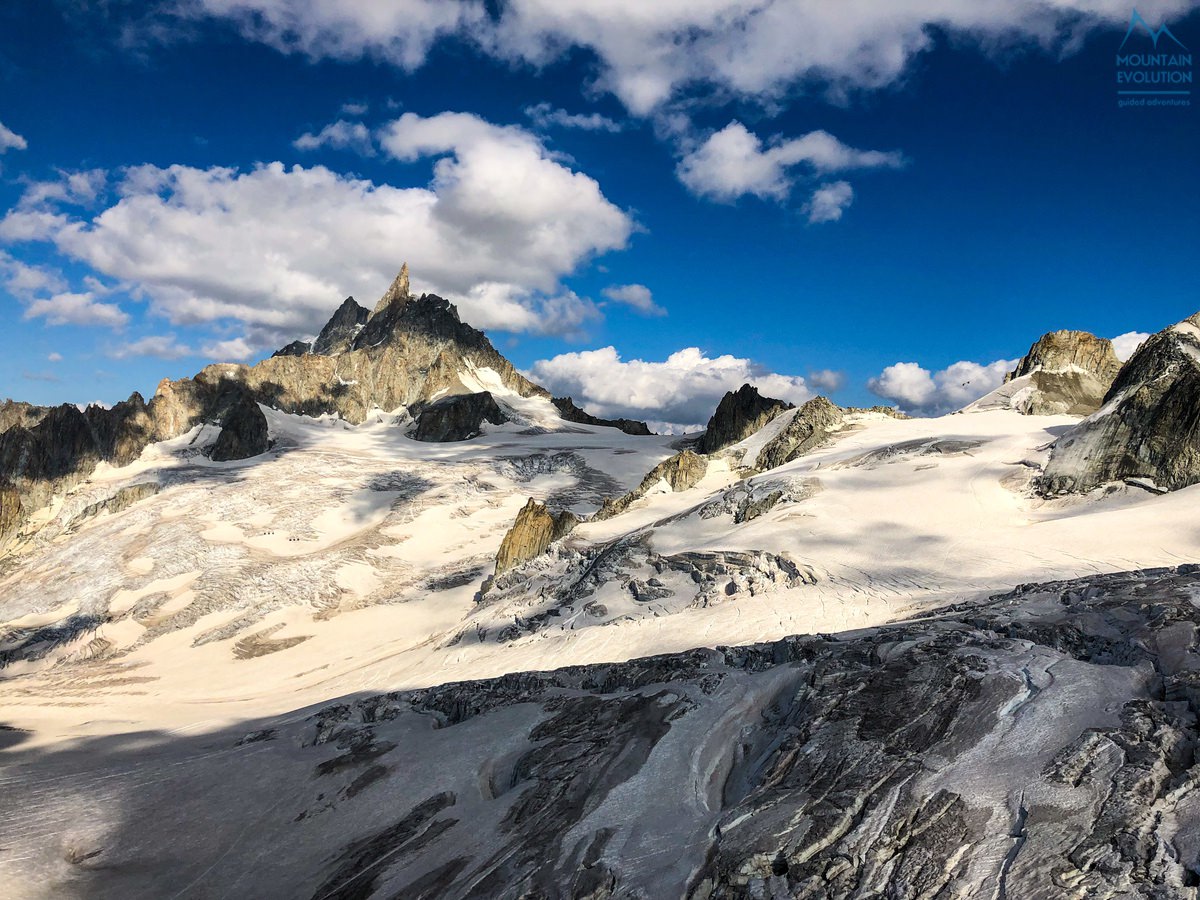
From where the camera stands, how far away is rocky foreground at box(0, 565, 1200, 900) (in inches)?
311

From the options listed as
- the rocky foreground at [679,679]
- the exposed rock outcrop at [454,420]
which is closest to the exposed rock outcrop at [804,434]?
the rocky foreground at [679,679]

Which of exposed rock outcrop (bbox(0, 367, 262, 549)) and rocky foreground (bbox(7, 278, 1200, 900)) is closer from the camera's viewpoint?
rocky foreground (bbox(7, 278, 1200, 900))

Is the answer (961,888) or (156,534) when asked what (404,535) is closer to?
(156,534)

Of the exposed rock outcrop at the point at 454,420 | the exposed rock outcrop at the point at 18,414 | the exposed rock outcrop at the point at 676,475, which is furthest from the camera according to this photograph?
the exposed rock outcrop at the point at 18,414

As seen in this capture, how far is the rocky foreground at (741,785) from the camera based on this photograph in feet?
25.9

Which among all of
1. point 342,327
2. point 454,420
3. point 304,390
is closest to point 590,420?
point 454,420

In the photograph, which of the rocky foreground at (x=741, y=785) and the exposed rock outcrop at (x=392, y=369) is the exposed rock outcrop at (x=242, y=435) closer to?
the exposed rock outcrop at (x=392, y=369)

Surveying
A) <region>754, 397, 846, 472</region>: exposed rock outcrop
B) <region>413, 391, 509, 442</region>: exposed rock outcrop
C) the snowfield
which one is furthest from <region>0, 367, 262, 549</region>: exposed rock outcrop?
<region>754, 397, 846, 472</region>: exposed rock outcrop

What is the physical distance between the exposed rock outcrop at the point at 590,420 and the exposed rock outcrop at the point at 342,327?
199 ft

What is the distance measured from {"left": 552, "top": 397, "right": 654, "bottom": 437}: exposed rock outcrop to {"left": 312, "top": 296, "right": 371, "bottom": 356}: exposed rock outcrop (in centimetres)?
6061

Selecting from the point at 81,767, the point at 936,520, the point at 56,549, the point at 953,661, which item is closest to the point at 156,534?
the point at 56,549

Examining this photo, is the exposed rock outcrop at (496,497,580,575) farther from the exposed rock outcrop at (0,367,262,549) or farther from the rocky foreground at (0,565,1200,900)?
the exposed rock outcrop at (0,367,262,549)

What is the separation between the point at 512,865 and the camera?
32.7 feet

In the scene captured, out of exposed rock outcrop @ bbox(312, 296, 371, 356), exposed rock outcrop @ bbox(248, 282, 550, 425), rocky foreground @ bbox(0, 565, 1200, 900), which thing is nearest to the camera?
rocky foreground @ bbox(0, 565, 1200, 900)
